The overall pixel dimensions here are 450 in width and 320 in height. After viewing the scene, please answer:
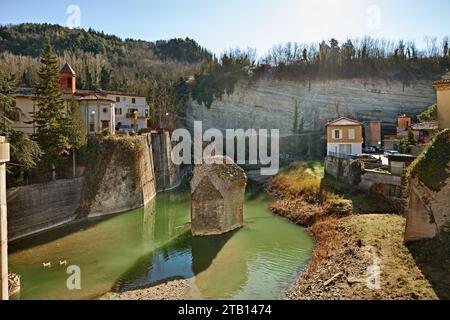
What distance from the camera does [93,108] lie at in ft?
109

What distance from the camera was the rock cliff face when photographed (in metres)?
48.9

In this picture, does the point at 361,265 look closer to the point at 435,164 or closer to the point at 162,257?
the point at 435,164

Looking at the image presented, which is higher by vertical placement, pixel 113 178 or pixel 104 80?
pixel 104 80

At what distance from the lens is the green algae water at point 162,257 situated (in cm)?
1433

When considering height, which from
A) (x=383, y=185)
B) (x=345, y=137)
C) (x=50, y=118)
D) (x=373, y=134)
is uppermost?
(x=50, y=118)

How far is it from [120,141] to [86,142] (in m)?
2.47

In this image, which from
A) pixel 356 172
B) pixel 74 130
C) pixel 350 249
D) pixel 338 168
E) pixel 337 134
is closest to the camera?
pixel 350 249

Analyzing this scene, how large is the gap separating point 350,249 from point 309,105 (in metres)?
38.8

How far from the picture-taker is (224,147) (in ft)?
169

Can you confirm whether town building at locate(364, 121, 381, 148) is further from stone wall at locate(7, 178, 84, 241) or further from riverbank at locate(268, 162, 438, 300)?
stone wall at locate(7, 178, 84, 241)

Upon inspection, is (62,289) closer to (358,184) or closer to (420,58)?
(358,184)

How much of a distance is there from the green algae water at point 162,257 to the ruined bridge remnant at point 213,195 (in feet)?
2.38

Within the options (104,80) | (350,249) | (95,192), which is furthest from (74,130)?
(104,80)
